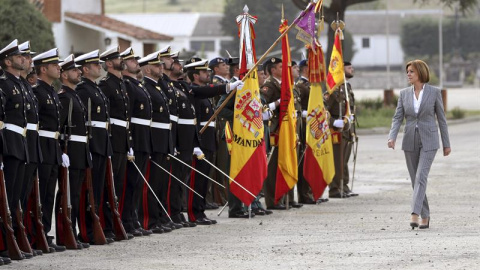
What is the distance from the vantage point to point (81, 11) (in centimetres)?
3794

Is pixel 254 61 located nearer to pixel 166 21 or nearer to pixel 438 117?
pixel 438 117

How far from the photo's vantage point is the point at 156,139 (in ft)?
44.9

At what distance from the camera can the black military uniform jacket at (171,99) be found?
46.1ft

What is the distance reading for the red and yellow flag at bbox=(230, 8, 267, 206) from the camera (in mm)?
15422

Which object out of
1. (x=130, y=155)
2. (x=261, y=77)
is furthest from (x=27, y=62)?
(x=261, y=77)

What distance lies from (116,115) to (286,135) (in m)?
3.92

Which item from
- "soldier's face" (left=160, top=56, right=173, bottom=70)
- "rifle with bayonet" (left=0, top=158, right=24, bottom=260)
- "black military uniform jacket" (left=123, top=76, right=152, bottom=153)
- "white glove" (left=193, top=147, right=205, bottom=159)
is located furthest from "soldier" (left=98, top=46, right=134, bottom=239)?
"rifle with bayonet" (left=0, top=158, right=24, bottom=260)

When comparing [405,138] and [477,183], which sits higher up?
[405,138]

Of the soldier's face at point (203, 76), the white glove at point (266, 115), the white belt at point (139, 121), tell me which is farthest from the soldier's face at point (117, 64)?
the white glove at point (266, 115)

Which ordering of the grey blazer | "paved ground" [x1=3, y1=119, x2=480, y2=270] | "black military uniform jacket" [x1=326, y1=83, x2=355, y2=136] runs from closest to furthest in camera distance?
"paved ground" [x1=3, y1=119, x2=480, y2=270]
the grey blazer
"black military uniform jacket" [x1=326, y1=83, x2=355, y2=136]

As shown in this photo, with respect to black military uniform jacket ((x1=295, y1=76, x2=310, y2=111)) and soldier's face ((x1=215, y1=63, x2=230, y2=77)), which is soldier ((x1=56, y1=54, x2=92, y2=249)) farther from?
black military uniform jacket ((x1=295, y1=76, x2=310, y2=111))

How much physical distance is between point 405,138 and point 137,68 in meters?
3.01

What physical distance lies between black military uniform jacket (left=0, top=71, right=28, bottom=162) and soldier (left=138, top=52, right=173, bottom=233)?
97.2 inches

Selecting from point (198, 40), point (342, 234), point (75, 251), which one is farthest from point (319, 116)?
point (198, 40)
